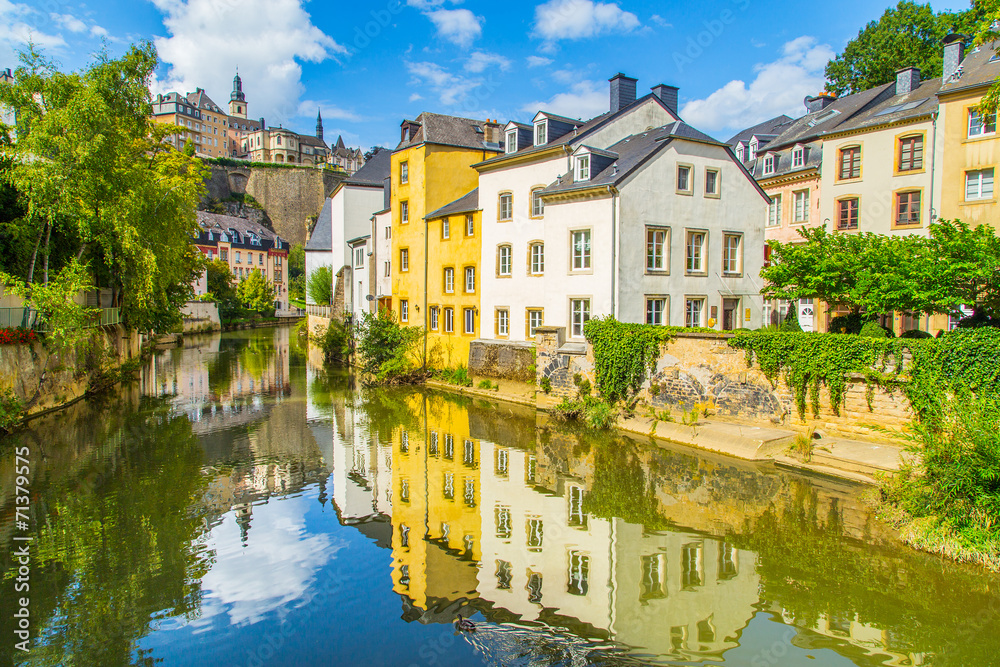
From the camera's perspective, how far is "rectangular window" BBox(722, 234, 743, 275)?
910 inches

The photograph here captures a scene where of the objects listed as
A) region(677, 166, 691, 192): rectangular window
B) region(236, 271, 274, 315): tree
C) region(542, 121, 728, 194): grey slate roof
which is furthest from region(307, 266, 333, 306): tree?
region(677, 166, 691, 192): rectangular window

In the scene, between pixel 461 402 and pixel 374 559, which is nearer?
pixel 374 559

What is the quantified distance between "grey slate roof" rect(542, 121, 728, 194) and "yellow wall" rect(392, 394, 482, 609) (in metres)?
9.31

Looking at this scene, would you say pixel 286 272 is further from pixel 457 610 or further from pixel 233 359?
pixel 457 610

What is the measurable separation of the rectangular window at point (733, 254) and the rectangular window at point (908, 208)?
9045 millimetres

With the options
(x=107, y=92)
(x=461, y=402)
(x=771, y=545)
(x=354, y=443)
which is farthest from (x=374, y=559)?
(x=107, y=92)

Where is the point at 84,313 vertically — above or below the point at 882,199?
below

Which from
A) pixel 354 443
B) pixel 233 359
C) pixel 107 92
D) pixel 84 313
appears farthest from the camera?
pixel 233 359

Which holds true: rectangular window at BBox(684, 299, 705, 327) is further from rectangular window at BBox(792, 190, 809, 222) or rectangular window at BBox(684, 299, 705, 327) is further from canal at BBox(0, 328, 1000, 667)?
rectangular window at BBox(792, 190, 809, 222)

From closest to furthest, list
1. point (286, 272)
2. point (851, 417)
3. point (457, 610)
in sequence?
point (457, 610)
point (851, 417)
point (286, 272)

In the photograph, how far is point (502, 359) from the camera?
1033 inches

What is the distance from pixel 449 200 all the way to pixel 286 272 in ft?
204

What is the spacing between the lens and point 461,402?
2500cm

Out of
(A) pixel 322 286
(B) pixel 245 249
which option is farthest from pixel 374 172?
(B) pixel 245 249
